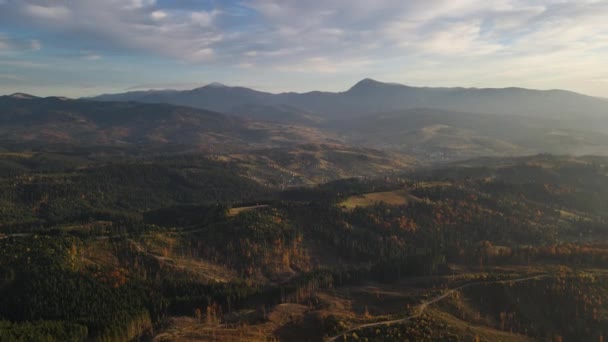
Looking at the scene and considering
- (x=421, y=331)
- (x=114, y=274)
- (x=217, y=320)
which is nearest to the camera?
(x=421, y=331)

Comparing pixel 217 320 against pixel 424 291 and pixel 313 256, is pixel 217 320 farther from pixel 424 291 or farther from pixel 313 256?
pixel 313 256

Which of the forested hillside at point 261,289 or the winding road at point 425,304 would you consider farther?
the forested hillside at point 261,289

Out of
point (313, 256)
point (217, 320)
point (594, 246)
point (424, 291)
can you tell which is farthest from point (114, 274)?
point (594, 246)

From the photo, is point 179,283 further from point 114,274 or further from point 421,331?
point 421,331

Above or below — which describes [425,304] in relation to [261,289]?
above

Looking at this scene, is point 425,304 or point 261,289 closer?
point 425,304

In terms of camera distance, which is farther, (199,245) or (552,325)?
(199,245)

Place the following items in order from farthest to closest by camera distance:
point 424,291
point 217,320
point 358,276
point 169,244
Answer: point 169,244 → point 358,276 → point 424,291 → point 217,320

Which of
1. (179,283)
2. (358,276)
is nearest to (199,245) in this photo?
(179,283)

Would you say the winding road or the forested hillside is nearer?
the winding road
